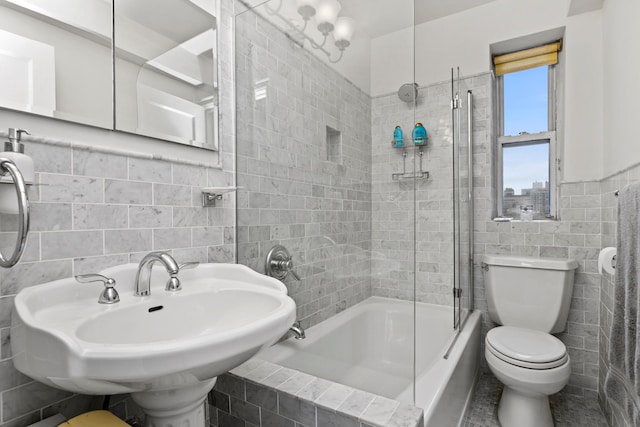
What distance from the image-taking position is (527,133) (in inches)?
99.5

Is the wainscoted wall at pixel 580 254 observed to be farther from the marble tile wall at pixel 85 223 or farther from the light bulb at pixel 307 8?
the marble tile wall at pixel 85 223

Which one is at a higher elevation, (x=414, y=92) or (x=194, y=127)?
(x=414, y=92)

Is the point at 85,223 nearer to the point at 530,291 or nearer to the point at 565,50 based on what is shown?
the point at 530,291

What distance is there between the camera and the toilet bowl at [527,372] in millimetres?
1667

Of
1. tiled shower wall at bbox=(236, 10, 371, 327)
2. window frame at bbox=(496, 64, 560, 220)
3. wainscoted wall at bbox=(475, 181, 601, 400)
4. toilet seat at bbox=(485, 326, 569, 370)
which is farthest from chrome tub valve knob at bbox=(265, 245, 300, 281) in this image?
window frame at bbox=(496, 64, 560, 220)

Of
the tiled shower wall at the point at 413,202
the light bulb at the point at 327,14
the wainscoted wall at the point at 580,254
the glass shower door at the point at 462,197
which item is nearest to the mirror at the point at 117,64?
the light bulb at the point at 327,14

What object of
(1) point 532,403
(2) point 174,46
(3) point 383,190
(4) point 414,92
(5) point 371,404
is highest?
(2) point 174,46

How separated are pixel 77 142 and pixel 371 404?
4.17 ft

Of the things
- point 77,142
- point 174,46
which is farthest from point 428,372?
point 174,46

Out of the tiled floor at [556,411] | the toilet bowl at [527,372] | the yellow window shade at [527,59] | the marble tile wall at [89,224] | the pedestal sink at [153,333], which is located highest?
the yellow window shade at [527,59]

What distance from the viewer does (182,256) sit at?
1.34 meters

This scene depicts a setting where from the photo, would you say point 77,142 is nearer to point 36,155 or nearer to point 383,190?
point 36,155

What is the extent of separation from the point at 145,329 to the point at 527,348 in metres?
1.88

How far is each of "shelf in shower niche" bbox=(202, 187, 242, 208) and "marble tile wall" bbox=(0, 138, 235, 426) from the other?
0.10ft
